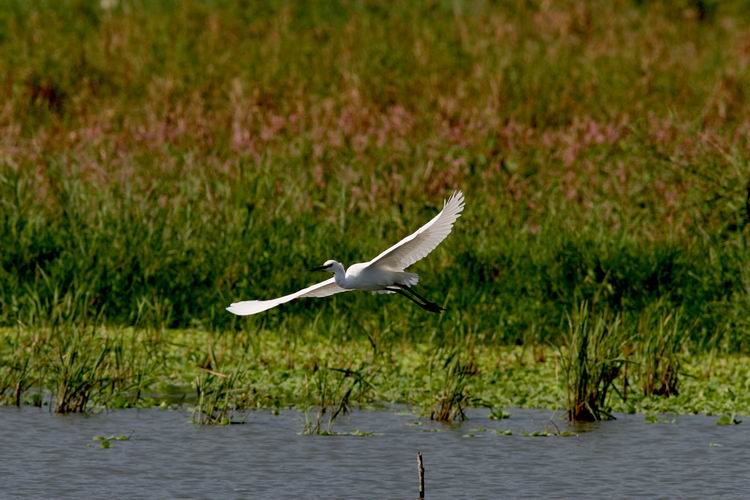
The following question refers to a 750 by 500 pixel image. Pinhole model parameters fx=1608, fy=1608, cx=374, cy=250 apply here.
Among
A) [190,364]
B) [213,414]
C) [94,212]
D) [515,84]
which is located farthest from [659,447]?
[515,84]

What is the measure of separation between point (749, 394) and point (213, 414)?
147 inches

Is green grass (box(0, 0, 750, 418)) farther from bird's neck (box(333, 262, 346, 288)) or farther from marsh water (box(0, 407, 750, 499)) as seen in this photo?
bird's neck (box(333, 262, 346, 288))

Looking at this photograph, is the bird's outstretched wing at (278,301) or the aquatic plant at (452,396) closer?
the bird's outstretched wing at (278,301)

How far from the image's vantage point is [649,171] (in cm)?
1608

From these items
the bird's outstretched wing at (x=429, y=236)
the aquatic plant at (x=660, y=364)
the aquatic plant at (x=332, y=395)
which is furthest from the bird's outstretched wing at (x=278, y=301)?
the aquatic plant at (x=660, y=364)

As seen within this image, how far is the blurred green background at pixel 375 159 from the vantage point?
13.2m

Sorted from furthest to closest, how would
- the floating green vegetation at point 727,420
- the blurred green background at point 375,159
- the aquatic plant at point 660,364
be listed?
the blurred green background at point 375,159 → the aquatic plant at point 660,364 → the floating green vegetation at point 727,420

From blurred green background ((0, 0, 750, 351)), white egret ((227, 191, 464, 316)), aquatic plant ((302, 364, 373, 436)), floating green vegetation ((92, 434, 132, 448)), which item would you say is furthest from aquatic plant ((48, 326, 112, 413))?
white egret ((227, 191, 464, 316))

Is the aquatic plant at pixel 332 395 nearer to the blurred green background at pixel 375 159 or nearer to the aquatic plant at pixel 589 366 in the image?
the blurred green background at pixel 375 159

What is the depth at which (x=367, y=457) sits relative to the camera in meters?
9.45

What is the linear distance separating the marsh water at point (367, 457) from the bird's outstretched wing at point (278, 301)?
1577 mm

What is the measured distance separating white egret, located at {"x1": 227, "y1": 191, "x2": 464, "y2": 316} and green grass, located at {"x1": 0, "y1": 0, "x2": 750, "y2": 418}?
329 centimetres

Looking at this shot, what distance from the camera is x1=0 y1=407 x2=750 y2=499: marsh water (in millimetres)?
8680

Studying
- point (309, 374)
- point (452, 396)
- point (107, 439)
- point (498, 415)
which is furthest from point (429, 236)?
point (309, 374)
